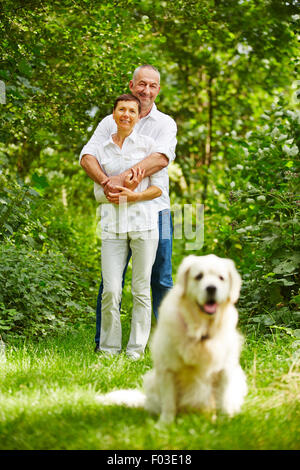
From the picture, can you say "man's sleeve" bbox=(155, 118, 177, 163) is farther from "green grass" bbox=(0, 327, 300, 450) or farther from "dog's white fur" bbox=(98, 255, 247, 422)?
"dog's white fur" bbox=(98, 255, 247, 422)

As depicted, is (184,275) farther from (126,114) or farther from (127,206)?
(126,114)

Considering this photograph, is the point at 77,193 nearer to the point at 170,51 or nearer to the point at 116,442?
the point at 170,51

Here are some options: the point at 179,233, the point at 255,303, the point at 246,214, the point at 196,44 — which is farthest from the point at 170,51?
the point at 255,303

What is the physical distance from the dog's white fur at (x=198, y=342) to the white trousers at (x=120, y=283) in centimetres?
153

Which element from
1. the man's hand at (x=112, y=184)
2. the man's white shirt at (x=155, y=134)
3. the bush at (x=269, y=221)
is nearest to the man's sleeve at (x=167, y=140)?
the man's white shirt at (x=155, y=134)

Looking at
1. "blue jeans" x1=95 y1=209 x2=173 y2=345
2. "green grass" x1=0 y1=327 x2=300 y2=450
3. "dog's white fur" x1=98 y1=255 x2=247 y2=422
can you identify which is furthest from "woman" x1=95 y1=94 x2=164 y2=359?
"dog's white fur" x1=98 y1=255 x2=247 y2=422

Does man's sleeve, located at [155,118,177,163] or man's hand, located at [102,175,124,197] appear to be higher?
man's sleeve, located at [155,118,177,163]

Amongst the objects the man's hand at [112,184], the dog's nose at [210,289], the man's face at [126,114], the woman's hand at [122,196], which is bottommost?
the dog's nose at [210,289]

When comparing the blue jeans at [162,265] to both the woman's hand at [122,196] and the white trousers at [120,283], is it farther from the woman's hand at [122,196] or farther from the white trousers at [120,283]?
the woman's hand at [122,196]

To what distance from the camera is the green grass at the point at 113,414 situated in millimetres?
2432

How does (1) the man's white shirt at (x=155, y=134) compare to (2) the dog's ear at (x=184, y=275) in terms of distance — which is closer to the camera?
(2) the dog's ear at (x=184, y=275)

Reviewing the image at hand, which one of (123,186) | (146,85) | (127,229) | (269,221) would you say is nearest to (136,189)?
(123,186)

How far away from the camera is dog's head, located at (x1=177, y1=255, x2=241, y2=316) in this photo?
247cm
